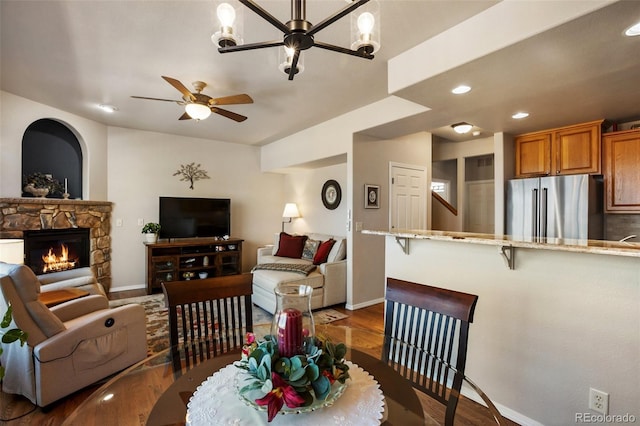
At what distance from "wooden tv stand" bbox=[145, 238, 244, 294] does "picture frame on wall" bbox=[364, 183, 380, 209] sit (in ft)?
8.48

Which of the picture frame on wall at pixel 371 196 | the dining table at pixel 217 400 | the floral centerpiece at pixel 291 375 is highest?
the picture frame on wall at pixel 371 196

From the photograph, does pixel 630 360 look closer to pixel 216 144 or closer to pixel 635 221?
pixel 635 221

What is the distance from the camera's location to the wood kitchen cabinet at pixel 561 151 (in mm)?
3197

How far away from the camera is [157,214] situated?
16.9 ft

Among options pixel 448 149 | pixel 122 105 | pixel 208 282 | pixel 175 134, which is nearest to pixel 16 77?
pixel 122 105

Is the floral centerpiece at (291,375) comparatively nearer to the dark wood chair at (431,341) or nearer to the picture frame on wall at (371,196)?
the dark wood chair at (431,341)

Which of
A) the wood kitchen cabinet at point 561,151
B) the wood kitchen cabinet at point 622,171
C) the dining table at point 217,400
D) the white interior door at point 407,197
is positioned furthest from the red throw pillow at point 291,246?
the wood kitchen cabinet at point 622,171

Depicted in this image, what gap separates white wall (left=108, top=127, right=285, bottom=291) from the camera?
191 inches

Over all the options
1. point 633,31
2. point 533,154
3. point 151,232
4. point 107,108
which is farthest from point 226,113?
point 533,154

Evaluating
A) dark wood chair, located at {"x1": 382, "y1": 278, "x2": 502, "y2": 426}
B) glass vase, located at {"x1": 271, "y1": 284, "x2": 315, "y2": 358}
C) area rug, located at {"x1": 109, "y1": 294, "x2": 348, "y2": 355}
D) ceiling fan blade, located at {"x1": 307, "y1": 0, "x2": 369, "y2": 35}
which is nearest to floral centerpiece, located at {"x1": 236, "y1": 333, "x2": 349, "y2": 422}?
glass vase, located at {"x1": 271, "y1": 284, "x2": 315, "y2": 358}

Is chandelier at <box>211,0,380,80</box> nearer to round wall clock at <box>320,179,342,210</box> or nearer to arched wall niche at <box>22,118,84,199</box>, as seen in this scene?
round wall clock at <box>320,179,342,210</box>

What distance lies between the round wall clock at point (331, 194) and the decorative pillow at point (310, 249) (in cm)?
78

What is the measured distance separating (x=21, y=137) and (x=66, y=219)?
1.10 metres

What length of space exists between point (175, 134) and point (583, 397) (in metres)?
5.83
